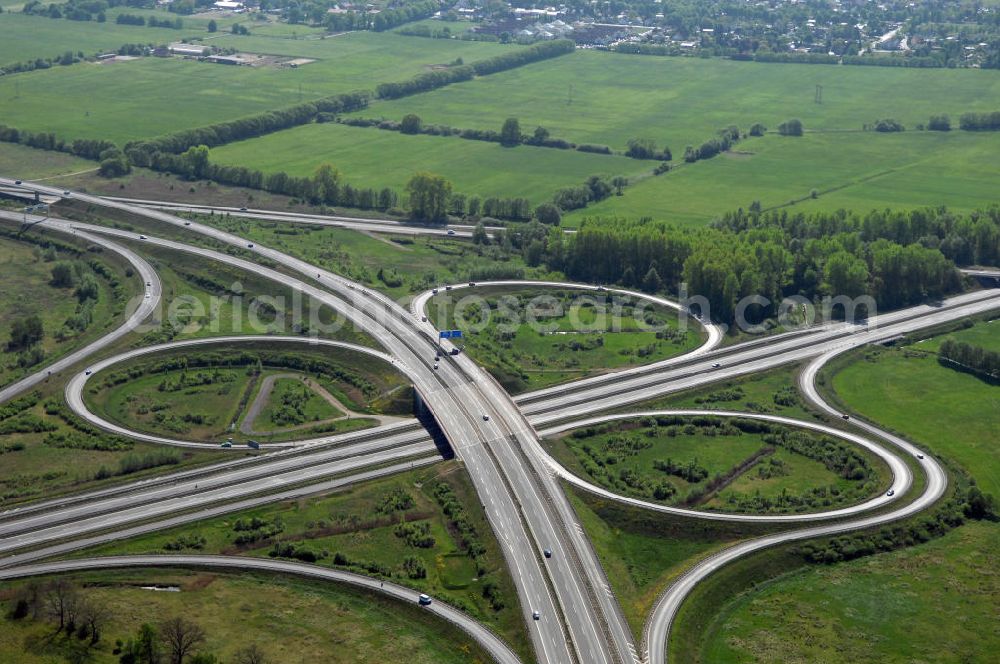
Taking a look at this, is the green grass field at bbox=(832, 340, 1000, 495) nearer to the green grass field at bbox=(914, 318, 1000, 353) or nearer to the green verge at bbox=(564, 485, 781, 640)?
the green grass field at bbox=(914, 318, 1000, 353)

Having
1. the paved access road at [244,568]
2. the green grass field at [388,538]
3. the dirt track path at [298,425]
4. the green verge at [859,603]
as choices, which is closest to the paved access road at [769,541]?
the green verge at [859,603]

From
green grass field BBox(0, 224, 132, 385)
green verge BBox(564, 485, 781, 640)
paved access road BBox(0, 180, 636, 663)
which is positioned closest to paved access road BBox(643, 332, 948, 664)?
green verge BBox(564, 485, 781, 640)

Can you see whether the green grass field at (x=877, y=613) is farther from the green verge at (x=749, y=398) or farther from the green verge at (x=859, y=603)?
the green verge at (x=749, y=398)

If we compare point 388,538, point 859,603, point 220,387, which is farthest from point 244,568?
point 859,603

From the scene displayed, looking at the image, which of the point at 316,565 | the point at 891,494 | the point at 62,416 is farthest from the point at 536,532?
the point at 62,416

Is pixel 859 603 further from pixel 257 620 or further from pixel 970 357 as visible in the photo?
pixel 970 357
